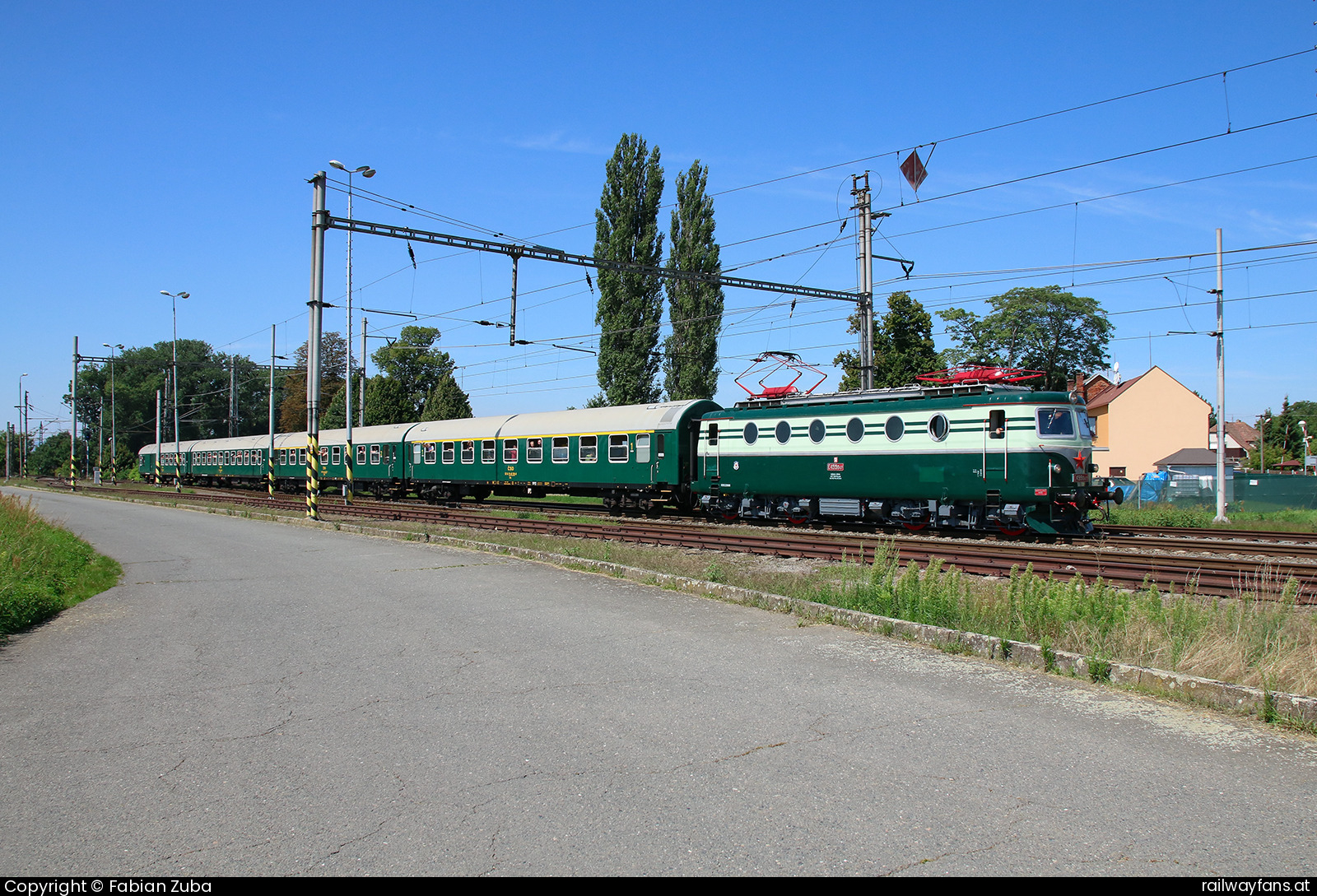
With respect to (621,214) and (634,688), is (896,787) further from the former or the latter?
(621,214)

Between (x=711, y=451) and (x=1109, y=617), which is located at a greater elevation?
(x=711, y=451)

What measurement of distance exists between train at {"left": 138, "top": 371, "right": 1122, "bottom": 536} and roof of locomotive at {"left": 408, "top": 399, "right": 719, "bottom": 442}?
0.06 m

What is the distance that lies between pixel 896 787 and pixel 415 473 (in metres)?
31.1

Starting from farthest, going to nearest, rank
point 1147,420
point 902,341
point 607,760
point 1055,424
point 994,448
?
point 1147,420
point 902,341
point 994,448
point 1055,424
point 607,760

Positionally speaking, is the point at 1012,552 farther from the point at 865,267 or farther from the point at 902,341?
the point at 902,341

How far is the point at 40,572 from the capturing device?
39.1ft

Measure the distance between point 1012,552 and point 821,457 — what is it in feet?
20.9

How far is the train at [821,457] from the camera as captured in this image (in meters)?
16.4

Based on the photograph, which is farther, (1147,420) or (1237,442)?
(1237,442)

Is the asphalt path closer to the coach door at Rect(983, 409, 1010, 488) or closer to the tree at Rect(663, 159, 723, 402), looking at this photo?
the coach door at Rect(983, 409, 1010, 488)

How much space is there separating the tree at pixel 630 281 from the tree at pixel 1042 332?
3040 centimetres

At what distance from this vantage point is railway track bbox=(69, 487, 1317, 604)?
11.3 meters

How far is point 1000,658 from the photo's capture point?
286 inches

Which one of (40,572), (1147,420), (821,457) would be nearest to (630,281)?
(821,457)
